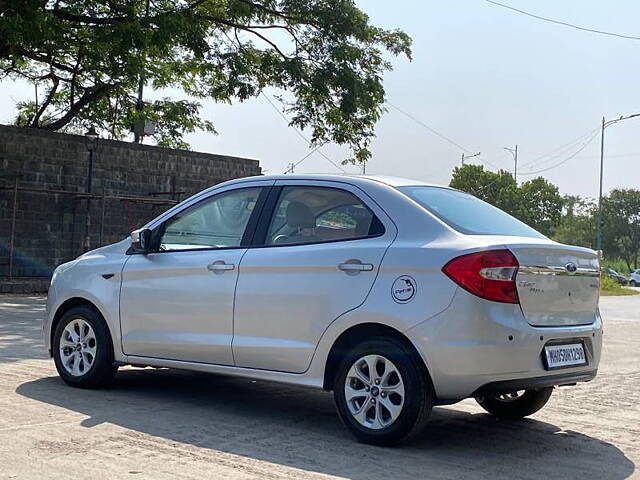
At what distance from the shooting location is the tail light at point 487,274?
207 inches

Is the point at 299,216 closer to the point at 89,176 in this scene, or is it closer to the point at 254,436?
the point at 254,436

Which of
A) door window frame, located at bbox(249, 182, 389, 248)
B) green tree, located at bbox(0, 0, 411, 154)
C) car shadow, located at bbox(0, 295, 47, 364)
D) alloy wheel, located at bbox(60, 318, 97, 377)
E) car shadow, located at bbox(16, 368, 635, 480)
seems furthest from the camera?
green tree, located at bbox(0, 0, 411, 154)

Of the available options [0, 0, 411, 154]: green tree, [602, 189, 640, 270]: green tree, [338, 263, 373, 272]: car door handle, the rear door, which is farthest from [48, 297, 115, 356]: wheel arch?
[602, 189, 640, 270]: green tree

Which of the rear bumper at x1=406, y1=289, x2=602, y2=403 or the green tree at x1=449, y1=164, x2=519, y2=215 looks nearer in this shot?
the rear bumper at x1=406, y1=289, x2=602, y2=403

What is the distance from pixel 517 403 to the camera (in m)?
6.62

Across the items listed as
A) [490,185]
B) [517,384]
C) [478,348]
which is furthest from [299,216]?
[490,185]

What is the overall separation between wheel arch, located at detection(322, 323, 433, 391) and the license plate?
2.55ft

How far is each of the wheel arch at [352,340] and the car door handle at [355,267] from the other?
35 cm

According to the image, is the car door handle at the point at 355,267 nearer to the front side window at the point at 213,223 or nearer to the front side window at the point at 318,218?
the front side window at the point at 318,218

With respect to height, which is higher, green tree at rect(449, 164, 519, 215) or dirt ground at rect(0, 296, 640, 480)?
green tree at rect(449, 164, 519, 215)

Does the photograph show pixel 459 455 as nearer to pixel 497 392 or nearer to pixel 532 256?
pixel 497 392

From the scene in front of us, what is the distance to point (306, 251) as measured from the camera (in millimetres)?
6012

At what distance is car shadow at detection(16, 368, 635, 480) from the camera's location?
16.9ft

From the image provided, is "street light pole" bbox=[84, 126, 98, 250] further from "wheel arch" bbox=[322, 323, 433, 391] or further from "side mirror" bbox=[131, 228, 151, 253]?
"wheel arch" bbox=[322, 323, 433, 391]
